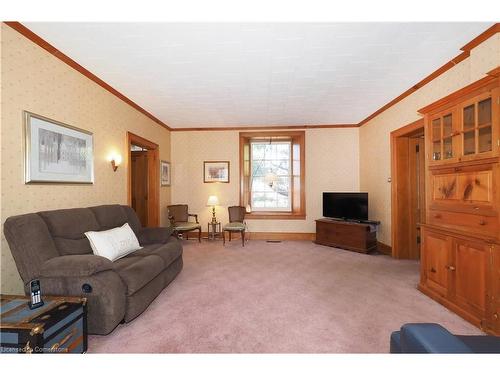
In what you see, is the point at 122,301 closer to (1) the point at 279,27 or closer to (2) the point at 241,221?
(1) the point at 279,27

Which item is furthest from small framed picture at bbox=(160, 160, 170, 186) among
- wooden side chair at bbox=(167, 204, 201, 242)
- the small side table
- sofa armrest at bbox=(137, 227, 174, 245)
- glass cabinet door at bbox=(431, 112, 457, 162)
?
glass cabinet door at bbox=(431, 112, 457, 162)

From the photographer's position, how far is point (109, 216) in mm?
3199

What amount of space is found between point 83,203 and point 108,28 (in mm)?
2118

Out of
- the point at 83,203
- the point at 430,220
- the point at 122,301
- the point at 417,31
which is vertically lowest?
the point at 122,301

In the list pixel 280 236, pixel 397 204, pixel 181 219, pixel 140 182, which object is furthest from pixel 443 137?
pixel 140 182

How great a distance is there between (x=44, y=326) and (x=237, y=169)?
4.96m

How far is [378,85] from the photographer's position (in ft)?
12.1

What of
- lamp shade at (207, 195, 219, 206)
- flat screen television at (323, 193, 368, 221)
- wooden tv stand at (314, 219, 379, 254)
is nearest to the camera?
wooden tv stand at (314, 219, 379, 254)

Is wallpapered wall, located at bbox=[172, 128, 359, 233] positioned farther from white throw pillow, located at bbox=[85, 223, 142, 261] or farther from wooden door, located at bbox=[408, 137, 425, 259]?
white throw pillow, located at bbox=[85, 223, 142, 261]

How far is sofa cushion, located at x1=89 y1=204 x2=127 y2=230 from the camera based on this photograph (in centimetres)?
303

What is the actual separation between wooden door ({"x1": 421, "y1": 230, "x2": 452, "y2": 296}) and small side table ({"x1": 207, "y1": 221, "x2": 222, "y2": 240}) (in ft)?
13.8

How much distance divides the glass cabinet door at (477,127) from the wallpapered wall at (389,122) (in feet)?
1.55

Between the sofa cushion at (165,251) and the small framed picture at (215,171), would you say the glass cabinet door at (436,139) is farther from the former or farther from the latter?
the small framed picture at (215,171)
